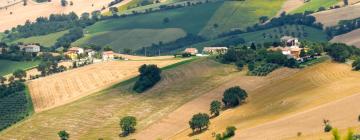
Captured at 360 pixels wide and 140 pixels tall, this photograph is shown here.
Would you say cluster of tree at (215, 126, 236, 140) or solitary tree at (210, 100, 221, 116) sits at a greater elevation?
cluster of tree at (215, 126, 236, 140)

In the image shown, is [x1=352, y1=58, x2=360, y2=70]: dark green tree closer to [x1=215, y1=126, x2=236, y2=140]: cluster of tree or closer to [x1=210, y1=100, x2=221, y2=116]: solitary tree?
[x1=210, y1=100, x2=221, y2=116]: solitary tree

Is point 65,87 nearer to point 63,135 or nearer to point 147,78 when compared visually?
point 147,78

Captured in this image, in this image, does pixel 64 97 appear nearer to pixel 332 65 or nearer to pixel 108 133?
pixel 108 133

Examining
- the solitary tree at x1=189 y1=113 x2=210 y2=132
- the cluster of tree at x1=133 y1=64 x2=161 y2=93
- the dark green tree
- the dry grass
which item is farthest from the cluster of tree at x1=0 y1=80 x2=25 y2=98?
the dark green tree

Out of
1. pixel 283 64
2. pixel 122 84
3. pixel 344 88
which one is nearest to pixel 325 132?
pixel 344 88

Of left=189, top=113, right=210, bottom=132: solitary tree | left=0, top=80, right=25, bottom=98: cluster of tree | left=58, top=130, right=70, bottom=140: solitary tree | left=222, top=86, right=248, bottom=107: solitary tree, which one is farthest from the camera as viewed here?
left=0, top=80, right=25, bottom=98: cluster of tree
